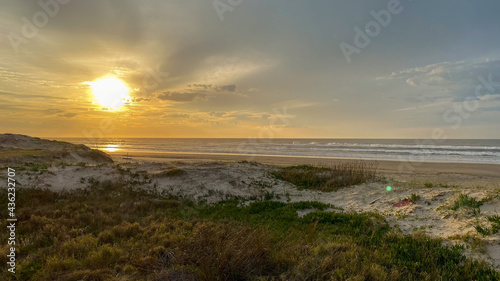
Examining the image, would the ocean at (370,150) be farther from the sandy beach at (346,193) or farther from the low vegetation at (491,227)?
the low vegetation at (491,227)

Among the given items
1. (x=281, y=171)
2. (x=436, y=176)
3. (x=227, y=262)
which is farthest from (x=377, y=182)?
(x=227, y=262)

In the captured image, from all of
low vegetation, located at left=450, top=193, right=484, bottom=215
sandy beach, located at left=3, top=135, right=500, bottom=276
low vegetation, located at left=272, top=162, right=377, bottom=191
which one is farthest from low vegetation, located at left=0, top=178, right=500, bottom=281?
low vegetation, located at left=272, top=162, right=377, bottom=191

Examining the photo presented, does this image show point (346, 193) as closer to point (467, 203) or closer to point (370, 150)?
point (467, 203)

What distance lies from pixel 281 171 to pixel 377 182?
597 centimetres

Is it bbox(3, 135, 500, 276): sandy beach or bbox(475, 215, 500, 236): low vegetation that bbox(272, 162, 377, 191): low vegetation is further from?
bbox(475, 215, 500, 236): low vegetation

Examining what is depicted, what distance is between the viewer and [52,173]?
1262cm

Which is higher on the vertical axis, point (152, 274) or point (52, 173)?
point (52, 173)

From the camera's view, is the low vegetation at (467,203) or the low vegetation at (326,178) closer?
the low vegetation at (467,203)

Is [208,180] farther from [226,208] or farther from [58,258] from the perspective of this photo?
[58,258]

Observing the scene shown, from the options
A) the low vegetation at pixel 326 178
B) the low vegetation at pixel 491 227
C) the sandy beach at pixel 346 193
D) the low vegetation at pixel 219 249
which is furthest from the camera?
the low vegetation at pixel 326 178

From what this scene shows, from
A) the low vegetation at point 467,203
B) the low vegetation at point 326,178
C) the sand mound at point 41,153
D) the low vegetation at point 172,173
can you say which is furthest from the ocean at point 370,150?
the low vegetation at point 172,173

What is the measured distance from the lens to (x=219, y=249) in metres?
5.31

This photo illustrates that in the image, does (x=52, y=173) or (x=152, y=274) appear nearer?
(x=152, y=274)

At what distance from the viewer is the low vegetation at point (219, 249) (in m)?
4.91
